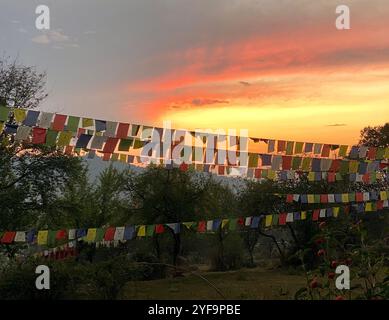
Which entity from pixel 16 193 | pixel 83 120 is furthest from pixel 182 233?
pixel 83 120

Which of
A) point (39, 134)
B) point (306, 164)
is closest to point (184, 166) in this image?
point (306, 164)

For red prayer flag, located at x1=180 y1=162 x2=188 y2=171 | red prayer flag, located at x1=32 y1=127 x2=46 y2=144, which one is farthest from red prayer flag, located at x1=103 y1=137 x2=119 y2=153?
red prayer flag, located at x1=180 y1=162 x2=188 y2=171

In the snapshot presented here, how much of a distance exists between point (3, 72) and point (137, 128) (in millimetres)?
12194

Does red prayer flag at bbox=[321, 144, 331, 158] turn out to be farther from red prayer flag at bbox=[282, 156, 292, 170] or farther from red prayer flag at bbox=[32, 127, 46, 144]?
red prayer flag at bbox=[32, 127, 46, 144]

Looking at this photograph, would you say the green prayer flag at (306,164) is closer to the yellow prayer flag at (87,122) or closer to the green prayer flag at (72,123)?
the yellow prayer flag at (87,122)

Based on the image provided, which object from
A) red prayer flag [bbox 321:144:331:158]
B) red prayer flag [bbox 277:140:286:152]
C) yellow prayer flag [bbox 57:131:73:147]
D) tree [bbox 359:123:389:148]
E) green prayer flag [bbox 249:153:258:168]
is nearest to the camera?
yellow prayer flag [bbox 57:131:73:147]

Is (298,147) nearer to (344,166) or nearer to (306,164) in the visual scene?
(306,164)

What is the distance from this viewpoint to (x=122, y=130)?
13.9 m

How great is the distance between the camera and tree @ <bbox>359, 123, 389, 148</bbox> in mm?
45128

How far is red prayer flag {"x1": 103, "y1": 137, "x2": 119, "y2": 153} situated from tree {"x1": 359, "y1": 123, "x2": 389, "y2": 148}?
36.9 metres

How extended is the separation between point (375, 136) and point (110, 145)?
39686 millimetres
